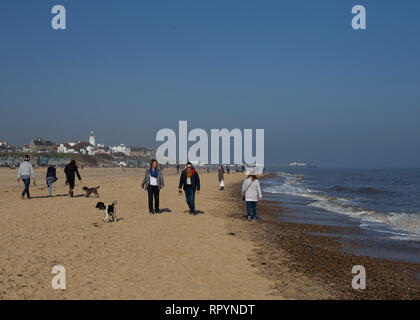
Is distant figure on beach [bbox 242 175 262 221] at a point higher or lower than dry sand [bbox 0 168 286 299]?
higher

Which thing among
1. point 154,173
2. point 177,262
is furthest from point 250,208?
point 177,262

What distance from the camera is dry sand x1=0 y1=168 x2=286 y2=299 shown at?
574 cm

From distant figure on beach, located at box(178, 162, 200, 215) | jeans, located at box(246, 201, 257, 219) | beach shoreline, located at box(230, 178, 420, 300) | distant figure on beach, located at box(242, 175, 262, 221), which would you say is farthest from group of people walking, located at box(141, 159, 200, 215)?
beach shoreline, located at box(230, 178, 420, 300)

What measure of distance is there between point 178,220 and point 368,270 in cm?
690

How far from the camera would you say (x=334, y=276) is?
7.08 metres

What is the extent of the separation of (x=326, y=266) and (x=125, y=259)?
169 inches

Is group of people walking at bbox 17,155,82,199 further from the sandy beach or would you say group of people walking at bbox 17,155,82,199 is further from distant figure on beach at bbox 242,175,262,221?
distant figure on beach at bbox 242,175,262,221

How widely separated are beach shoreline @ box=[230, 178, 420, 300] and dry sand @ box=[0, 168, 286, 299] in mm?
500

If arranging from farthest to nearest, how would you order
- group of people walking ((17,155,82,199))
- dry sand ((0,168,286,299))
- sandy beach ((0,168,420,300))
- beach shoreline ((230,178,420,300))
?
1. group of people walking ((17,155,82,199))
2. beach shoreline ((230,178,420,300))
3. sandy beach ((0,168,420,300))
4. dry sand ((0,168,286,299))

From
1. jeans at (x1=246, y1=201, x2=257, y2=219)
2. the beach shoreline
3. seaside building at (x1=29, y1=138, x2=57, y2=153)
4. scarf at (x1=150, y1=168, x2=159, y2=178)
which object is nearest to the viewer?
the beach shoreline

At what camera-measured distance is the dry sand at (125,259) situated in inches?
226

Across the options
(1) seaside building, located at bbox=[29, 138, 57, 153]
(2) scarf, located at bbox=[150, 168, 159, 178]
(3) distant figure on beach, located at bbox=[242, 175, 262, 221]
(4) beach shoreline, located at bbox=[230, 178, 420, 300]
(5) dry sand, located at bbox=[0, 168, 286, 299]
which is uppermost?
(1) seaside building, located at bbox=[29, 138, 57, 153]

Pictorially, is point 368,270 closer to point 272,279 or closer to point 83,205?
point 272,279
